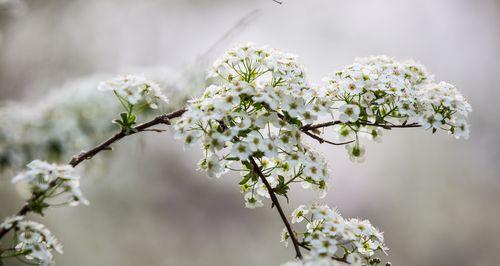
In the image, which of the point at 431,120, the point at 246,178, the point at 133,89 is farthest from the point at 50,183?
the point at 431,120

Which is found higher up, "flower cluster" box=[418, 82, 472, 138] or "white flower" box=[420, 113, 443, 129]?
"flower cluster" box=[418, 82, 472, 138]

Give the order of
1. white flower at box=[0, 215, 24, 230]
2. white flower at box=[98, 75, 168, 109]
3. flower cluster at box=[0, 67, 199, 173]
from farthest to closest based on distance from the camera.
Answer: flower cluster at box=[0, 67, 199, 173], white flower at box=[98, 75, 168, 109], white flower at box=[0, 215, 24, 230]

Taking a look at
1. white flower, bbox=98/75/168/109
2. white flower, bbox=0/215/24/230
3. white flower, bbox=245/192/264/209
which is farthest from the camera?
white flower, bbox=245/192/264/209

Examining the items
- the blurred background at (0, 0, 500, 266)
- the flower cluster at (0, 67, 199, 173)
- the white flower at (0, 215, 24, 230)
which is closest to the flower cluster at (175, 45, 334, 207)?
the white flower at (0, 215, 24, 230)

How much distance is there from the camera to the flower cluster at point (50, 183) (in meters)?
1.00

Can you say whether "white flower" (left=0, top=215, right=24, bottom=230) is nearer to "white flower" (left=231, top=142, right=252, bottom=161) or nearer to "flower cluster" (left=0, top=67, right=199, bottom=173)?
"white flower" (left=231, top=142, right=252, bottom=161)

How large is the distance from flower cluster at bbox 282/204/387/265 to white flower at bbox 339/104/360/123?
0.19 metres

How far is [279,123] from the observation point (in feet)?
3.66

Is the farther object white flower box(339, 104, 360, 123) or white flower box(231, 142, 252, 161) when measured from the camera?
white flower box(339, 104, 360, 123)

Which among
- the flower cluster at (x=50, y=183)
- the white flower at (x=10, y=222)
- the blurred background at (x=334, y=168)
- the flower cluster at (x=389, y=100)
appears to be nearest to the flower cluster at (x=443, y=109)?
the flower cluster at (x=389, y=100)

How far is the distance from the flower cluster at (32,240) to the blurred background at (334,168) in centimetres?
444

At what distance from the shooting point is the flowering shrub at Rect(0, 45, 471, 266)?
1.04m

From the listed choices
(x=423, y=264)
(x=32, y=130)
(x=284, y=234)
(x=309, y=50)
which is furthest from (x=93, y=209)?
(x=284, y=234)

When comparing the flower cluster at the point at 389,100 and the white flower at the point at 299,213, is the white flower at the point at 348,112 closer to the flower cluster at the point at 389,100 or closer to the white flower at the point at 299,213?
the flower cluster at the point at 389,100
